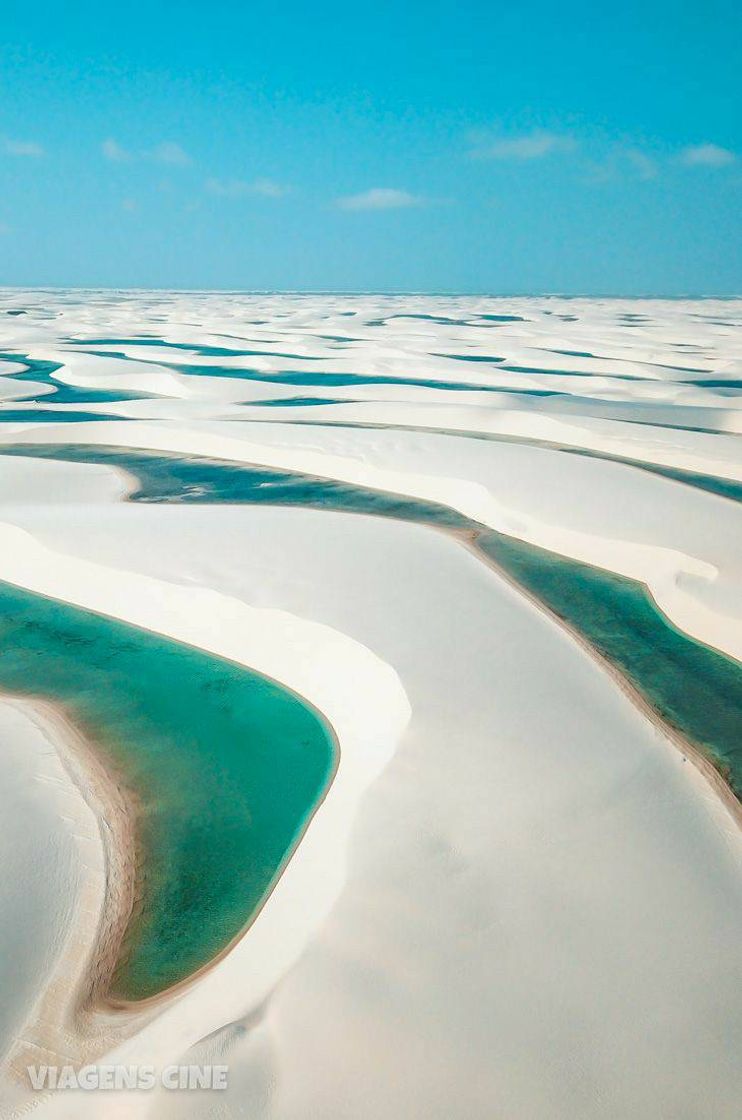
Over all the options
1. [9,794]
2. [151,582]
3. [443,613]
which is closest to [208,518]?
[151,582]

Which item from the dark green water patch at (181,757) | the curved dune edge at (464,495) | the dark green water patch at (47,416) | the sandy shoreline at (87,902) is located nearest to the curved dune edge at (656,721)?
the curved dune edge at (464,495)

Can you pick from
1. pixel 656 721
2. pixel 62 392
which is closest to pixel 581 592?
pixel 656 721

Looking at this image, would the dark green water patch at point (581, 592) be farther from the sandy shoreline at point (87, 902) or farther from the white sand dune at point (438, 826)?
the sandy shoreline at point (87, 902)

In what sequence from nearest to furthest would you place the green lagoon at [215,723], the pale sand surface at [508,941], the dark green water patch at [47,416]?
the pale sand surface at [508,941]
the green lagoon at [215,723]
the dark green water patch at [47,416]

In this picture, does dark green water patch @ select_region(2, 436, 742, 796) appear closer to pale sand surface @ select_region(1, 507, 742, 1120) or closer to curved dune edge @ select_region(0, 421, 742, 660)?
curved dune edge @ select_region(0, 421, 742, 660)

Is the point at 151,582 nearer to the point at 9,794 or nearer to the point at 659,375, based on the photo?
the point at 9,794

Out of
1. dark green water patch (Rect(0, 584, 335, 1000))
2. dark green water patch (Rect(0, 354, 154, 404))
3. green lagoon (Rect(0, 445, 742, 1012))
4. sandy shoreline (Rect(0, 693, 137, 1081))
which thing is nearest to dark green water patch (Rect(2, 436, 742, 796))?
green lagoon (Rect(0, 445, 742, 1012))
